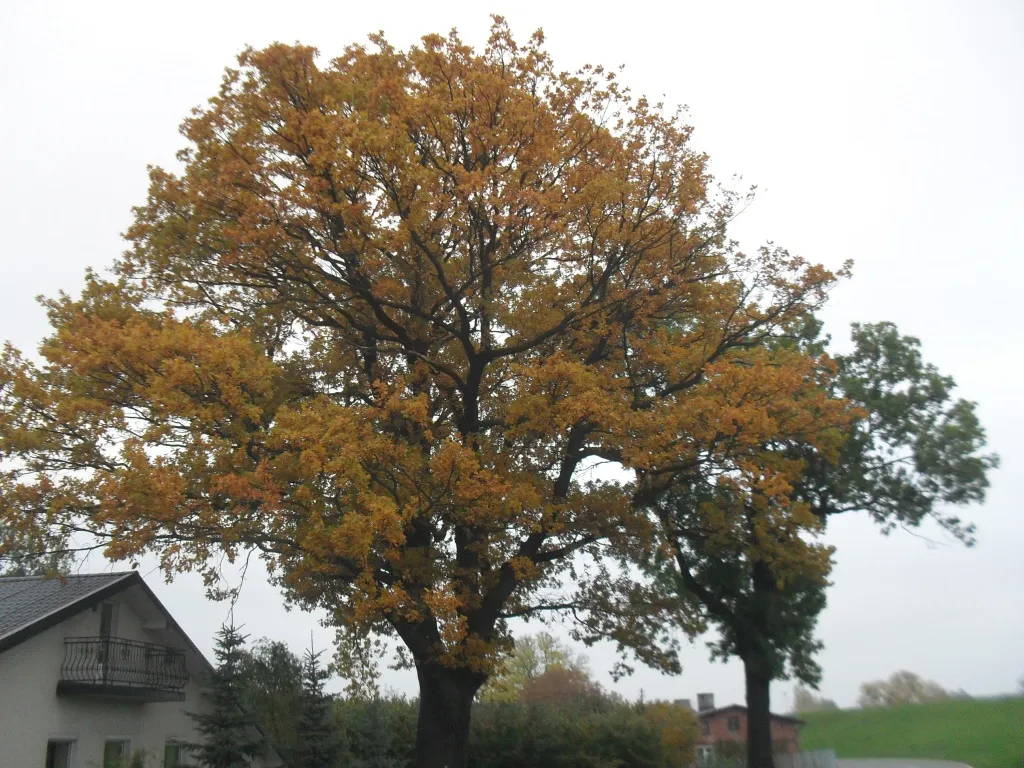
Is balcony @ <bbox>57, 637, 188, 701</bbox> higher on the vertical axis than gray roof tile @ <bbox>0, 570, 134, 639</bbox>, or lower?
lower

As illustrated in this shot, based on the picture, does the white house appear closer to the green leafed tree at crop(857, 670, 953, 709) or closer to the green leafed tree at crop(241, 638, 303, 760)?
the green leafed tree at crop(241, 638, 303, 760)

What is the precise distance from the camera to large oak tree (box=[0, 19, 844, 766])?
42.5 ft

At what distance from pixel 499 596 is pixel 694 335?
594 cm

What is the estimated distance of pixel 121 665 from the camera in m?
18.6

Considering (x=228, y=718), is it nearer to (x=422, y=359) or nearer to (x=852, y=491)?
(x=422, y=359)

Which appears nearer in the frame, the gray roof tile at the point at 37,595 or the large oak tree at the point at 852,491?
the gray roof tile at the point at 37,595

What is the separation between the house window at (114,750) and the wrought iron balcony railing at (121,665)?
1193 mm

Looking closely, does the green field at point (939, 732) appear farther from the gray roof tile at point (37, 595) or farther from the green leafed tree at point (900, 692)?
the gray roof tile at point (37, 595)

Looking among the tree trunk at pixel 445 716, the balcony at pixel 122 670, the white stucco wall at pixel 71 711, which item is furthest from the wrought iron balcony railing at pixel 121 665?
the tree trunk at pixel 445 716

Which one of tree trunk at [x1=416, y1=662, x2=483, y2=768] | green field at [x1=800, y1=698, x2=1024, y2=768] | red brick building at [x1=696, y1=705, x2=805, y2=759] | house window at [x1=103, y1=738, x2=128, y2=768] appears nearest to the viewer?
tree trunk at [x1=416, y1=662, x2=483, y2=768]

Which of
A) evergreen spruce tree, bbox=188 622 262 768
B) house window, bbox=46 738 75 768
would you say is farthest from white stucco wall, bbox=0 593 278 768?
evergreen spruce tree, bbox=188 622 262 768

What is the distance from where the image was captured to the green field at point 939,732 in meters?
16.1

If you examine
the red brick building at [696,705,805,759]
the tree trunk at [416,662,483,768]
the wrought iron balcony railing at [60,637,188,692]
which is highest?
the wrought iron balcony railing at [60,637,188,692]

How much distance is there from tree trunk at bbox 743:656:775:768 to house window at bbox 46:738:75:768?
16.0 meters
